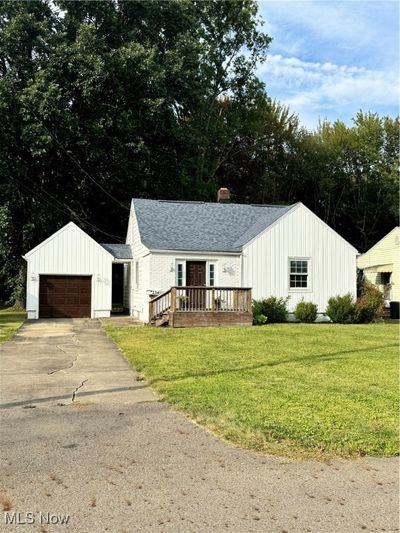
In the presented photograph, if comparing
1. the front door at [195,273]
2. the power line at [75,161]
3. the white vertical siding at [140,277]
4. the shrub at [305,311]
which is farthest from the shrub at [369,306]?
the power line at [75,161]

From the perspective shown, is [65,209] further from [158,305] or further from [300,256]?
[300,256]

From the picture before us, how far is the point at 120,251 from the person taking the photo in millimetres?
25906

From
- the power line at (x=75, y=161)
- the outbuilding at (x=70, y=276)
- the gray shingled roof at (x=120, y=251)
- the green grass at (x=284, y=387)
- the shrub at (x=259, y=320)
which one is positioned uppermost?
the power line at (x=75, y=161)

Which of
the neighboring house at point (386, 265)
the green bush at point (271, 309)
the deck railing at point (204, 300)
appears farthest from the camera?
the neighboring house at point (386, 265)

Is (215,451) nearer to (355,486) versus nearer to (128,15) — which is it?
(355,486)

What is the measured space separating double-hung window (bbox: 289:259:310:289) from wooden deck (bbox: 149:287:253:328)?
334cm

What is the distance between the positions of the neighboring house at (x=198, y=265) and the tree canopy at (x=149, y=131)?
5.63 meters

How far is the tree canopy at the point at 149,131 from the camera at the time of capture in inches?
1078

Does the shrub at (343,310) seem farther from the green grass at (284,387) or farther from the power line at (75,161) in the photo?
the power line at (75,161)

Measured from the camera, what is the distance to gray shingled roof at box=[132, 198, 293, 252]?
2180cm

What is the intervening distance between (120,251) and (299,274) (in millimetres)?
9407

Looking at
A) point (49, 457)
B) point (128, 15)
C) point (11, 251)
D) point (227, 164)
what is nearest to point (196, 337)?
point (49, 457)

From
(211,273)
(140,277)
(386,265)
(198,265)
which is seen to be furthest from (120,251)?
(386,265)

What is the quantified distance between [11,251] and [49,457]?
26.0 metres
